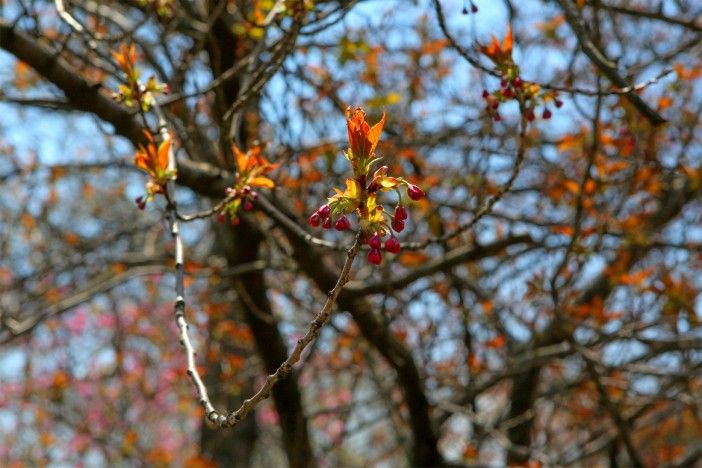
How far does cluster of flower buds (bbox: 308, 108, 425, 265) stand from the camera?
1317 millimetres

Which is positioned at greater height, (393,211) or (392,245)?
(393,211)

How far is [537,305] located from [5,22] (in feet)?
10.3

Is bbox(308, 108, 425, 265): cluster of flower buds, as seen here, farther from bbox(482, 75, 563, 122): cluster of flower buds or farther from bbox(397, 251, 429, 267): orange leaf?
bbox(397, 251, 429, 267): orange leaf

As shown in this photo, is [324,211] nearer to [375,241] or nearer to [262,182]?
[375,241]

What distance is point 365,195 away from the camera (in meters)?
1.38

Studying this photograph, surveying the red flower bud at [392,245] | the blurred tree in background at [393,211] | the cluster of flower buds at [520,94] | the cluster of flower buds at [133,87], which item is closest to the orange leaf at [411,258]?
the blurred tree in background at [393,211]

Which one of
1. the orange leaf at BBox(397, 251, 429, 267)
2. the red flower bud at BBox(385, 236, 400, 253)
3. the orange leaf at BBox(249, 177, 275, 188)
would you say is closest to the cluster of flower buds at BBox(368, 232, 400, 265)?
the red flower bud at BBox(385, 236, 400, 253)

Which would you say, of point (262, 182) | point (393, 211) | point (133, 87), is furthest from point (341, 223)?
point (393, 211)

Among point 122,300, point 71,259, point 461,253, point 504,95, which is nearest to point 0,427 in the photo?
point 122,300

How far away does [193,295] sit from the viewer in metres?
5.96

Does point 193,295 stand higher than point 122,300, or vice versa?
point 122,300

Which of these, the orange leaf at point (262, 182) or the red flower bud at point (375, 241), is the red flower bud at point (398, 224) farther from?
the orange leaf at point (262, 182)

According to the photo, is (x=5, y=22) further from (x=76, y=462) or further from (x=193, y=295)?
(x=76, y=462)

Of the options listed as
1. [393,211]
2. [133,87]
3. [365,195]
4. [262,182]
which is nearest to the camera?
[365,195]
